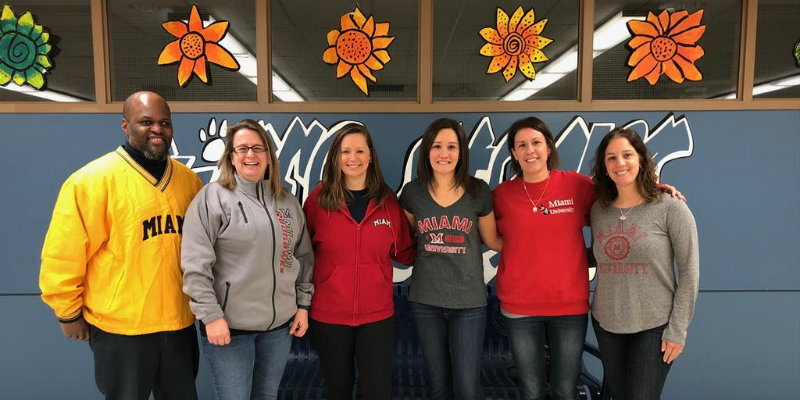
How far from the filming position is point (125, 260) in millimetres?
1741

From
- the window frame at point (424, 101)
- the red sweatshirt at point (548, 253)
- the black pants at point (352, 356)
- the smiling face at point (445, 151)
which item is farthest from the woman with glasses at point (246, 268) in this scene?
the window frame at point (424, 101)

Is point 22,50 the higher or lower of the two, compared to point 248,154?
higher

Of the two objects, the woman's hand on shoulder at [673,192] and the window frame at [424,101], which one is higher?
the window frame at [424,101]

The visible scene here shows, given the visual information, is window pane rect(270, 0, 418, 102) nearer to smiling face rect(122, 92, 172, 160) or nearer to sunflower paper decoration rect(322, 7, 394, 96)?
sunflower paper decoration rect(322, 7, 394, 96)

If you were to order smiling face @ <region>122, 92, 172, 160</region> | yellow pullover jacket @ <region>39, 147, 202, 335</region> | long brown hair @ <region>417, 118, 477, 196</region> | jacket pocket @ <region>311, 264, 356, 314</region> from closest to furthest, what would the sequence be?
yellow pullover jacket @ <region>39, 147, 202, 335</region> → smiling face @ <region>122, 92, 172, 160</region> → jacket pocket @ <region>311, 264, 356, 314</region> → long brown hair @ <region>417, 118, 477, 196</region>

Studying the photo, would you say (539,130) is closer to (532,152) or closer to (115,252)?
(532,152)

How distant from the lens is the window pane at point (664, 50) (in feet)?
9.84

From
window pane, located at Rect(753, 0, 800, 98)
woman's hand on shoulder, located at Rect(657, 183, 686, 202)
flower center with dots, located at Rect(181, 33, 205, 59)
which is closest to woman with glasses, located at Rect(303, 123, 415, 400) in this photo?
woman's hand on shoulder, located at Rect(657, 183, 686, 202)

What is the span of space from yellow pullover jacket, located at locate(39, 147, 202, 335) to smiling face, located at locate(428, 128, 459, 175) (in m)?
1.16

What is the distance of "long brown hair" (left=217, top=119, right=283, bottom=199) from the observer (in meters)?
1.84

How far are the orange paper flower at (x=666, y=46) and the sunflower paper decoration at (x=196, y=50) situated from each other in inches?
109

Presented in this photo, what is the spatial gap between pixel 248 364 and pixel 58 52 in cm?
267

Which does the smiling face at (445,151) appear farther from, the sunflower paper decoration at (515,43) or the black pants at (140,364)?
the black pants at (140,364)

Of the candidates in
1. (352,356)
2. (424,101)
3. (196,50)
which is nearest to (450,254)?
(352,356)
